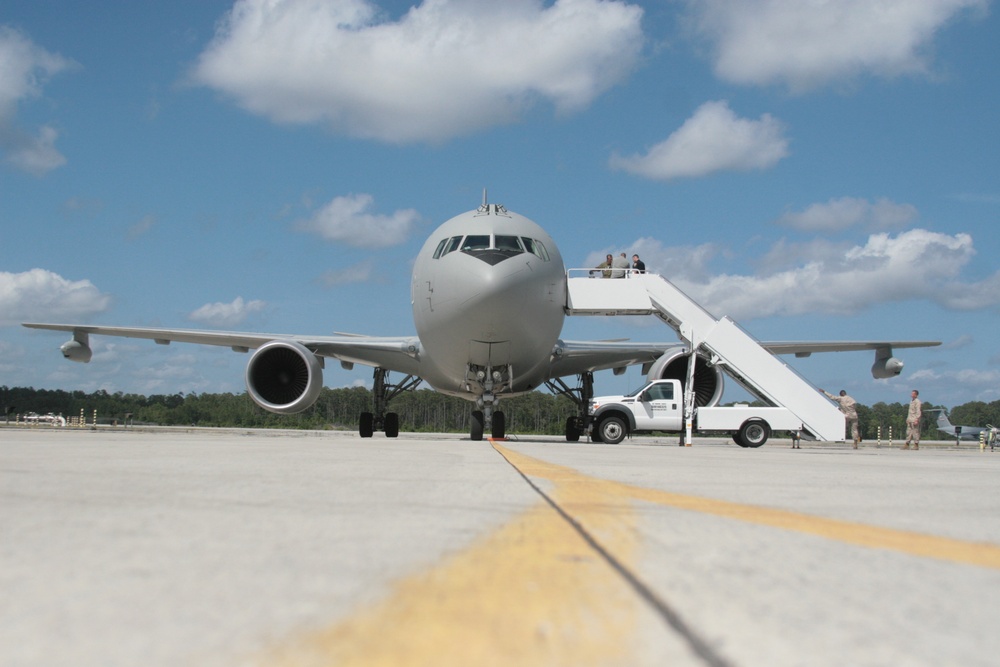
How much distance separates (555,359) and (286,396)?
555 cm

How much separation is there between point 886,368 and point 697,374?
5.87 metres

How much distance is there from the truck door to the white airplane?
16.0 inches

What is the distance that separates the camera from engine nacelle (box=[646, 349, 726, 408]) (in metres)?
18.7

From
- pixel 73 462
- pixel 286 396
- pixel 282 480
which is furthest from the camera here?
pixel 286 396

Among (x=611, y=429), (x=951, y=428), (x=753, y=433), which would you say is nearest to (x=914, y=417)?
(x=753, y=433)

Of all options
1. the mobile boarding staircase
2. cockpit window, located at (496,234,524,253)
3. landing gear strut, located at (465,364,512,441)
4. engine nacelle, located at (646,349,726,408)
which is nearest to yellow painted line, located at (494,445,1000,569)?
cockpit window, located at (496,234,524,253)

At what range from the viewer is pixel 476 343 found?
568 inches

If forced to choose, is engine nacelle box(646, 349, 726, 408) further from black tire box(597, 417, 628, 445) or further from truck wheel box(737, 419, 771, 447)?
black tire box(597, 417, 628, 445)

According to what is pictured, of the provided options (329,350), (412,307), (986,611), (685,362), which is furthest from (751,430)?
(986,611)

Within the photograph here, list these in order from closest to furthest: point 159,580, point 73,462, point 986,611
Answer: point 986,611, point 159,580, point 73,462

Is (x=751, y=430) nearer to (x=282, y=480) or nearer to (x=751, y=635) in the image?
(x=282, y=480)

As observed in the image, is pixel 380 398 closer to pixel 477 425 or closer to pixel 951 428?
pixel 477 425

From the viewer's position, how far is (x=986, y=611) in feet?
5.47

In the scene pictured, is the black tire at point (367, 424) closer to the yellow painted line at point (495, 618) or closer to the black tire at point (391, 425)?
the black tire at point (391, 425)
